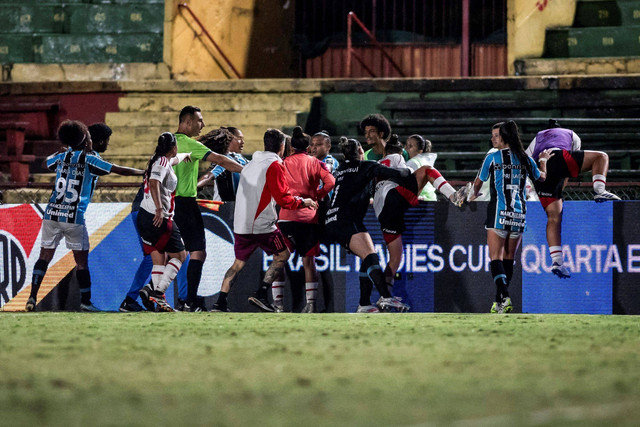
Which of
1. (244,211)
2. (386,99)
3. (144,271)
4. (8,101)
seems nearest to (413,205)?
(244,211)

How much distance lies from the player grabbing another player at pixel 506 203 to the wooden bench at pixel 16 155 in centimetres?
937

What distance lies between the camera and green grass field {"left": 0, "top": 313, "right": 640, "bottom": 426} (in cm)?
387

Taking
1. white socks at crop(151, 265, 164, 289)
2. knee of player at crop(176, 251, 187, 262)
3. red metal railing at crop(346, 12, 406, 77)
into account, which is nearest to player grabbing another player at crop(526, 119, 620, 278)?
knee of player at crop(176, 251, 187, 262)

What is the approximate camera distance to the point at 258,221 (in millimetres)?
10320

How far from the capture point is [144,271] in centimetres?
1065

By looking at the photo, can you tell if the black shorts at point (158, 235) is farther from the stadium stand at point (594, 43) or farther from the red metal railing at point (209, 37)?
the red metal railing at point (209, 37)

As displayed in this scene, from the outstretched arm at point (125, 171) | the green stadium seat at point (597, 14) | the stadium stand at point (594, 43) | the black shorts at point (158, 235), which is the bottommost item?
the black shorts at point (158, 235)

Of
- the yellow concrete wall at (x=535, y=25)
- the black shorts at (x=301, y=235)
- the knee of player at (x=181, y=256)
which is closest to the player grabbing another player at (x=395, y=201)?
the black shorts at (x=301, y=235)

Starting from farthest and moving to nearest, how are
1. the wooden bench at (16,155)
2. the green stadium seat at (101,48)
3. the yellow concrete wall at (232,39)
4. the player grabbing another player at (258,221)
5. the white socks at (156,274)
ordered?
the yellow concrete wall at (232,39) < the green stadium seat at (101,48) < the wooden bench at (16,155) < the player grabbing another player at (258,221) < the white socks at (156,274)

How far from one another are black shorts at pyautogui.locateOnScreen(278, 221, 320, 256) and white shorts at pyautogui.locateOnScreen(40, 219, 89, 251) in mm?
2018

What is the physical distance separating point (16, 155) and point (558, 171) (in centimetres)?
1001

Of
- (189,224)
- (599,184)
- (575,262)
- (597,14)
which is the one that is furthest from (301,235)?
(597,14)

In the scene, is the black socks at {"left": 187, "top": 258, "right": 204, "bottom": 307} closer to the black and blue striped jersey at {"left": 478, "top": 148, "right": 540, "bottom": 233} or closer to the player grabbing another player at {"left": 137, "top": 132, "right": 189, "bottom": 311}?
the player grabbing another player at {"left": 137, "top": 132, "right": 189, "bottom": 311}

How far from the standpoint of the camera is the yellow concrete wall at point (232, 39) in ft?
66.6
